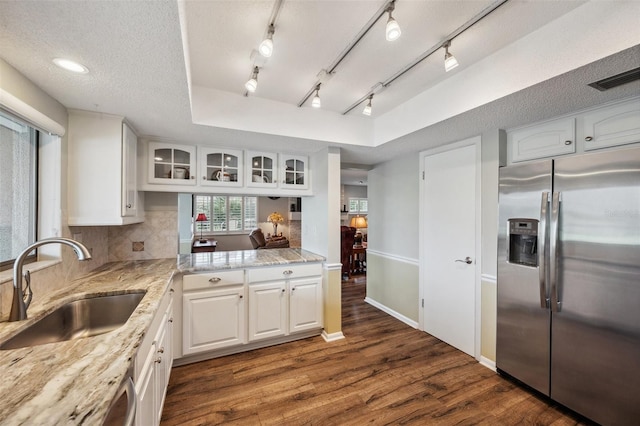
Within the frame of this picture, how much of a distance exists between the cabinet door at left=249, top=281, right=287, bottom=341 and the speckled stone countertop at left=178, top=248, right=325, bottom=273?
8.9 inches

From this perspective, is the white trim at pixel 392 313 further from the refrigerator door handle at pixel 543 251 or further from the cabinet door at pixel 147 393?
the cabinet door at pixel 147 393

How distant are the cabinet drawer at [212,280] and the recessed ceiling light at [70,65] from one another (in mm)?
1616

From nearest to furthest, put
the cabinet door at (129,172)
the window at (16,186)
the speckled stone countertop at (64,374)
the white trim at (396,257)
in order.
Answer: the speckled stone countertop at (64,374) < the window at (16,186) < the cabinet door at (129,172) < the white trim at (396,257)

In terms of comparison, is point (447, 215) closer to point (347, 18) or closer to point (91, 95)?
point (347, 18)

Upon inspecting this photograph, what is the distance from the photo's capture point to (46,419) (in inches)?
25.4

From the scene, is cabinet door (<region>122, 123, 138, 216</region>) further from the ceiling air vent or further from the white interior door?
the ceiling air vent

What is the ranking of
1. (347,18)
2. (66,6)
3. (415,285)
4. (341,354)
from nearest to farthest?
(66,6) < (347,18) < (341,354) < (415,285)

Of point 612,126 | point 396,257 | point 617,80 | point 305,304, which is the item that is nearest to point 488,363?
point 396,257

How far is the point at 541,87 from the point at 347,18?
1.22 metres

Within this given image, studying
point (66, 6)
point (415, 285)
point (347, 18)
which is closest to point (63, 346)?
point (66, 6)

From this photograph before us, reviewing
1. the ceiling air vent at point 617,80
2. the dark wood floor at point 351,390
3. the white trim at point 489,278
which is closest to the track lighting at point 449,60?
the ceiling air vent at point 617,80

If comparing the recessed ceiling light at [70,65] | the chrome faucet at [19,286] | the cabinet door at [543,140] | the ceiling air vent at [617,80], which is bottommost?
the chrome faucet at [19,286]

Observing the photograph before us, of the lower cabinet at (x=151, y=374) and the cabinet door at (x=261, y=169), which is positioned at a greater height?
the cabinet door at (x=261, y=169)

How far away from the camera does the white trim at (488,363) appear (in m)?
2.31
